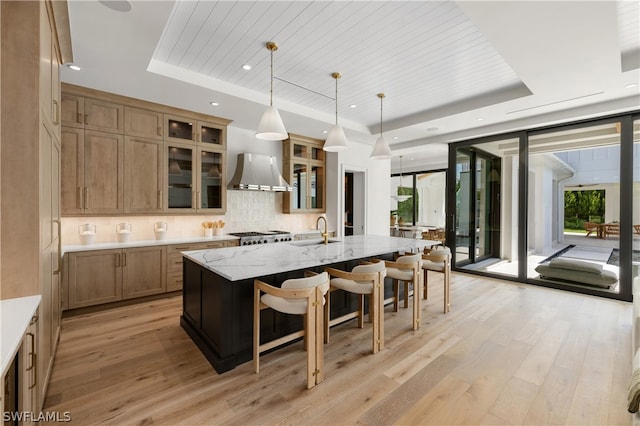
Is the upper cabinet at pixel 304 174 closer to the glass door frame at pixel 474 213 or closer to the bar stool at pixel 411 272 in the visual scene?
the glass door frame at pixel 474 213

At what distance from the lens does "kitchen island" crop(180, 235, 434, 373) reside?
239 cm

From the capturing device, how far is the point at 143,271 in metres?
3.86

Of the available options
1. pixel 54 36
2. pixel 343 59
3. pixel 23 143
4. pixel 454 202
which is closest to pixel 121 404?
pixel 23 143

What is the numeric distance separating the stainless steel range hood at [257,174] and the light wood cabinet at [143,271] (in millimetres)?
1583

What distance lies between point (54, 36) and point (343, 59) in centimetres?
246

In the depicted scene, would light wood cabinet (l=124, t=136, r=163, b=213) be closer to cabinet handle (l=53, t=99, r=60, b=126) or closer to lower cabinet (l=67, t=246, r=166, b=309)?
lower cabinet (l=67, t=246, r=166, b=309)

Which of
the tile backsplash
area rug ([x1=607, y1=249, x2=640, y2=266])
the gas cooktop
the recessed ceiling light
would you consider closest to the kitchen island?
the gas cooktop

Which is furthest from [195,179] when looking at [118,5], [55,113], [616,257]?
[616,257]

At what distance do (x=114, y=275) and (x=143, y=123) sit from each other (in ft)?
6.68

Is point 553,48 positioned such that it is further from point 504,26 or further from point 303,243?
point 303,243

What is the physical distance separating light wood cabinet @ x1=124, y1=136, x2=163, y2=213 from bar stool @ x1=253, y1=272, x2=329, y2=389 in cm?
264

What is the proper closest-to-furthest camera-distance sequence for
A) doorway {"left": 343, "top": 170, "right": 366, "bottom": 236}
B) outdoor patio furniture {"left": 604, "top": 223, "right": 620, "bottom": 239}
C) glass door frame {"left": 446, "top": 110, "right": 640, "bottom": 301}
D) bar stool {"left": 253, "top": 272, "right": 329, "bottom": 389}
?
bar stool {"left": 253, "top": 272, "right": 329, "bottom": 389}, glass door frame {"left": 446, "top": 110, "right": 640, "bottom": 301}, outdoor patio furniture {"left": 604, "top": 223, "right": 620, "bottom": 239}, doorway {"left": 343, "top": 170, "right": 366, "bottom": 236}

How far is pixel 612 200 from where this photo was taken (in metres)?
4.68

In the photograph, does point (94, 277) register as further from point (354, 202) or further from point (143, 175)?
point (354, 202)
